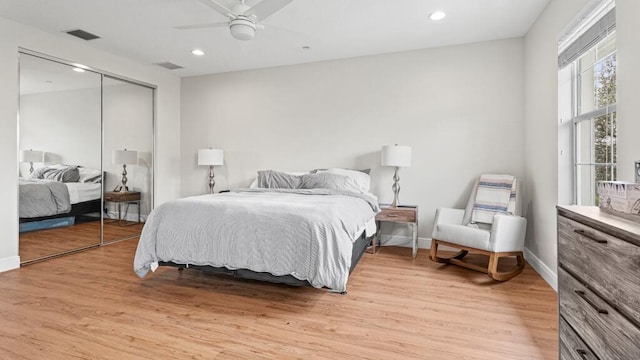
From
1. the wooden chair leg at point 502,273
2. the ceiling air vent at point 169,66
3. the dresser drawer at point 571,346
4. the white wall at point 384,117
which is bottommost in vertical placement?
the wooden chair leg at point 502,273

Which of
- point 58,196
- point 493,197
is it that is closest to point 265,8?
point 493,197

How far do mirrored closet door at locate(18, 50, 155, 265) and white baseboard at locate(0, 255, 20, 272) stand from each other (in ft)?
0.36

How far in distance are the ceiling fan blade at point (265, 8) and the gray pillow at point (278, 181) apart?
1.97m

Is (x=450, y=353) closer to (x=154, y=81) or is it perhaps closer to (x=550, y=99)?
(x=550, y=99)

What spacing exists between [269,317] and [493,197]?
2.73 meters

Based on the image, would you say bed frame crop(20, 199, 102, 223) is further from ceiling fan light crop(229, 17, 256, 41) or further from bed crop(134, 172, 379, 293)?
ceiling fan light crop(229, 17, 256, 41)

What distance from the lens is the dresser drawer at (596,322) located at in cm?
97

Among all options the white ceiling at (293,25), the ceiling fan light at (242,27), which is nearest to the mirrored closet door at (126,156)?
the white ceiling at (293,25)

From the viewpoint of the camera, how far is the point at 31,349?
182cm

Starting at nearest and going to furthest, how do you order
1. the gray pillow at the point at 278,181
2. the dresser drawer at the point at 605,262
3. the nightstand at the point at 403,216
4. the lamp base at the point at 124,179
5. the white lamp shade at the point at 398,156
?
the dresser drawer at the point at 605,262, the nightstand at the point at 403,216, the white lamp shade at the point at 398,156, the gray pillow at the point at 278,181, the lamp base at the point at 124,179

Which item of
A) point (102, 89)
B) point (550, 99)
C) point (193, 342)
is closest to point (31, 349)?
point (193, 342)

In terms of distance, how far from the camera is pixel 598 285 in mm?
1126

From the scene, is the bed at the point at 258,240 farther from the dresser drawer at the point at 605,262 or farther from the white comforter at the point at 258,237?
the dresser drawer at the point at 605,262

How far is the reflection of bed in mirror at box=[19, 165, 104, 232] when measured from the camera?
11.4ft
